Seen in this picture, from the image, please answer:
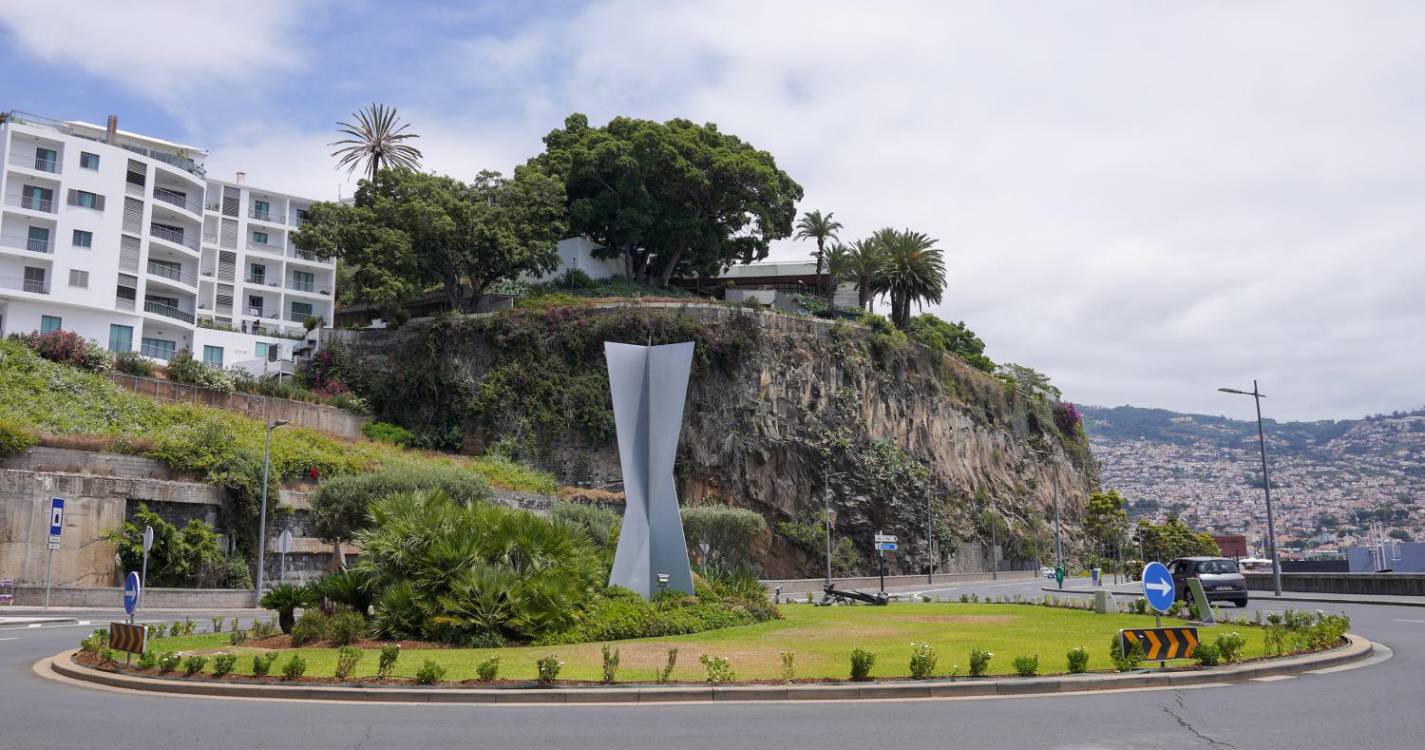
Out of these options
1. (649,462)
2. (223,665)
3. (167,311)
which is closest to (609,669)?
(223,665)

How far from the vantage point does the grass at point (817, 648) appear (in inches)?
578

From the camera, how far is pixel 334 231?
190 feet

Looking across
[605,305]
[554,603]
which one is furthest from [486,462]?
[554,603]

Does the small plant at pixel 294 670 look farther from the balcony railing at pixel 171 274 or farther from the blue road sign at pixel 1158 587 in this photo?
the balcony railing at pixel 171 274

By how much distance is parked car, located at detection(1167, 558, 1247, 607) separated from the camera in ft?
92.5

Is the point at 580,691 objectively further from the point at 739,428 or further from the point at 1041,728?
the point at 739,428

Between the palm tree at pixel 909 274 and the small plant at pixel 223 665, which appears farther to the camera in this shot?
the palm tree at pixel 909 274

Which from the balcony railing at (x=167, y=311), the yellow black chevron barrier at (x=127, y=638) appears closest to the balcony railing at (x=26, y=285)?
the balcony railing at (x=167, y=311)

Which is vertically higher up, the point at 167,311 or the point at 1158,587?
the point at 167,311

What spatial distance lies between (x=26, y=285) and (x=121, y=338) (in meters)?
5.33

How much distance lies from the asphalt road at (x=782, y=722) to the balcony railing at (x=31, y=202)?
51193 millimetres

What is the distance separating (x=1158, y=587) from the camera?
1558cm

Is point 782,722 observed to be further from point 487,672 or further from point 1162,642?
point 1162,642

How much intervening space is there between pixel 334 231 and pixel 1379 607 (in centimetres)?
5144
